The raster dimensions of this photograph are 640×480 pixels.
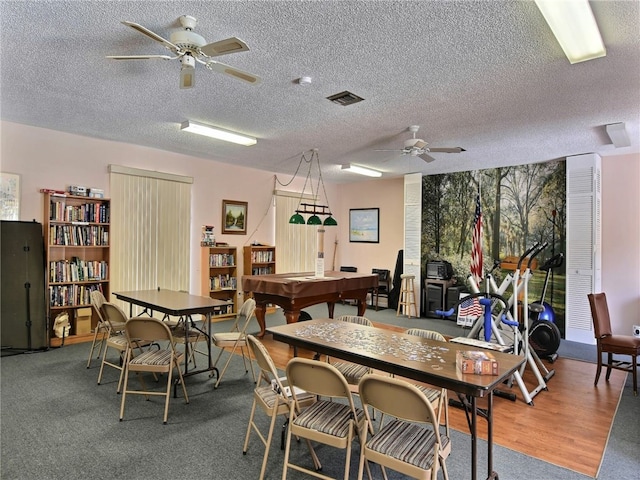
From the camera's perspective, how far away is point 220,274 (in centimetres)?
766

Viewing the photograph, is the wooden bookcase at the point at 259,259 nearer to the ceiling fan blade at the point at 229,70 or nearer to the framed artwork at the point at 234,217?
the framed artwork at the point at 234,217

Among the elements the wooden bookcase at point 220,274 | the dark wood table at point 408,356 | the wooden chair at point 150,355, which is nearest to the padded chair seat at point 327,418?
the dark wood table at point 408,356

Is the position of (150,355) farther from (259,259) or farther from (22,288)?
(259,259)

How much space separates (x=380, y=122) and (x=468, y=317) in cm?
442

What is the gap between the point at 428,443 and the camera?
2109mm

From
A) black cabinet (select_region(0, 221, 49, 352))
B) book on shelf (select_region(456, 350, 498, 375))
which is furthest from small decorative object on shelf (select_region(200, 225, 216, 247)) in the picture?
book on shelf (select_region(456, 350, 498, 375))

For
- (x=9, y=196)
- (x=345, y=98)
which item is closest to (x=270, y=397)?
(x=345, y=98)

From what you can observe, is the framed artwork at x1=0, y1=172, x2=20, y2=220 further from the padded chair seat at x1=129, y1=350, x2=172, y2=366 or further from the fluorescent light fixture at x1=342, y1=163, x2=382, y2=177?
the fluorescent light fixture at x1=342, y1=163, x2=382, y2=177

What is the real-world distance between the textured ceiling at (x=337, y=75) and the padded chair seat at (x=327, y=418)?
8.39 feet

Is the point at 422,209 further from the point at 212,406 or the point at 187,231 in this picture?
the point at 212,406

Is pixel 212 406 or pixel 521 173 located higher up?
pixel 521 173

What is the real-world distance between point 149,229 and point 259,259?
2301 millimetres

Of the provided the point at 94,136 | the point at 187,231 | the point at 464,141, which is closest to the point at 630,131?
the point at 464,141

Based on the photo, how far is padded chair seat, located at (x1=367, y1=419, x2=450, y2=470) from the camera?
197 cm
